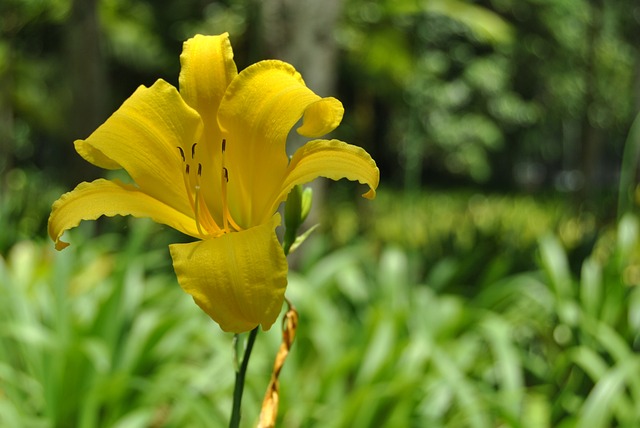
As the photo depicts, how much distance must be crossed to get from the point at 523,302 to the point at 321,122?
3.08m

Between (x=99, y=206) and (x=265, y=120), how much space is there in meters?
0.18

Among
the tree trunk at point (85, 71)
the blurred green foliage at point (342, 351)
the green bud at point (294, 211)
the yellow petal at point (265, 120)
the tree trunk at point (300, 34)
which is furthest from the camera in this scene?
the tree trunk at point (85, 71)

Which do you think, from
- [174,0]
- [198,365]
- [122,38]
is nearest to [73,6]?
[198,365]

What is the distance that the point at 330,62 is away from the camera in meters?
3.50

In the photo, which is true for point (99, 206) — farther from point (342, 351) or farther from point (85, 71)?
point (85, 71)

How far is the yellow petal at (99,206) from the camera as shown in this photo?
709 millimetres

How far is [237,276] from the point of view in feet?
2.09

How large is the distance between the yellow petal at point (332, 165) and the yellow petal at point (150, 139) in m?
0.12

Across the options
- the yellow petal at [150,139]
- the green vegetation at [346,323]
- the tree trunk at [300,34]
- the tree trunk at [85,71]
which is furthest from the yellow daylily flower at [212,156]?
the tree trunk at [85,71]

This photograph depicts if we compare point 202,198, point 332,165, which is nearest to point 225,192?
point 202,198

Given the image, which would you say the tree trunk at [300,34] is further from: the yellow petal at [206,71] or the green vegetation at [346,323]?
the yellow petal at [206,71]

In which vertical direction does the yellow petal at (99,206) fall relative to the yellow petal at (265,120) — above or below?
below

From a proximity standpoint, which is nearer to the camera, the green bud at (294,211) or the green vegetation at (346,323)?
the green bud at (294,211)

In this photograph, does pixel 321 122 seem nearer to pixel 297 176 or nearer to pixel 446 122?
pixel 297 176
